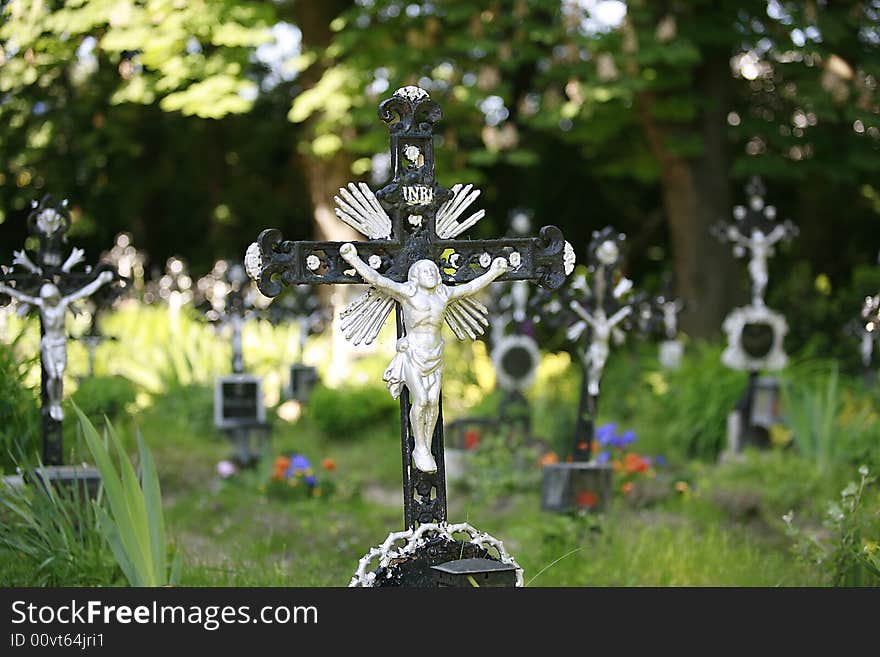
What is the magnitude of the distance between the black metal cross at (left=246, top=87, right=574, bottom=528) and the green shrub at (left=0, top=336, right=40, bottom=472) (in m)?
2.35

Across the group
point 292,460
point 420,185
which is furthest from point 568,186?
point 420,185

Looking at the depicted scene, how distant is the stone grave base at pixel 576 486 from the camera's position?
7.35 m

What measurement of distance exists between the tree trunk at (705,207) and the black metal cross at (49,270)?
8272mm

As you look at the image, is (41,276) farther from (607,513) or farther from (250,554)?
(607,513)

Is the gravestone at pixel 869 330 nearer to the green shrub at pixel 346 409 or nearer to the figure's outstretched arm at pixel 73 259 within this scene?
the figure's outstretched arm at pixel 73 259

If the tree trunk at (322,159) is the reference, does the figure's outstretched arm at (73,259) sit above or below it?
below

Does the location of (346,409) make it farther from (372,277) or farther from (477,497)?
(372,277)

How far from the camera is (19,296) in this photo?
20.7ft

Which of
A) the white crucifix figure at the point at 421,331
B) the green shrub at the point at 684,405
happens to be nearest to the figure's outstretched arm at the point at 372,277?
the white crucifix figure at the point at 421,331

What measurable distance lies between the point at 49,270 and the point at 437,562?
3436mm

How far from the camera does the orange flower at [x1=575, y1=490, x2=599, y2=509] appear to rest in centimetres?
734

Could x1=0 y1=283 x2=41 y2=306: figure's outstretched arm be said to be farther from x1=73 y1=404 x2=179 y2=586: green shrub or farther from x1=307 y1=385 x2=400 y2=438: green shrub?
x1=307 y1=385 x2=400 y2=438: green shrub

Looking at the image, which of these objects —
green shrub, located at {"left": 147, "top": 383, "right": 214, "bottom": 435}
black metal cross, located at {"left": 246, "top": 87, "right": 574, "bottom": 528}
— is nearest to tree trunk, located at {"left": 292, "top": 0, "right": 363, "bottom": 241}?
green shrub, located at {"left": 147, "top": 383, "right": 214, "bottom": 435}

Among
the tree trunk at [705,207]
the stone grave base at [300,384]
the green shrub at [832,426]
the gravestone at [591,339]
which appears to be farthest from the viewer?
the tree trunk at [705,207]
